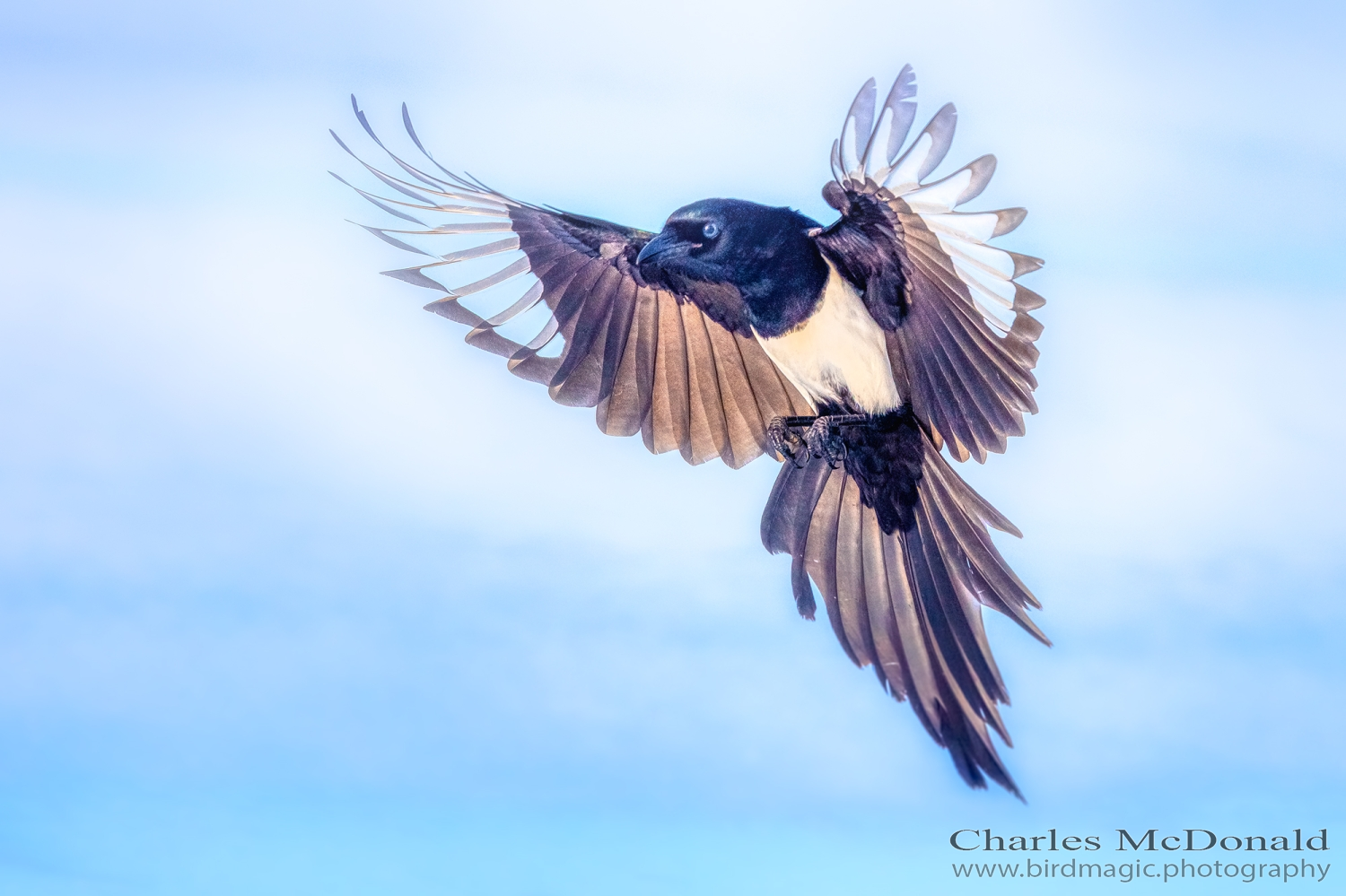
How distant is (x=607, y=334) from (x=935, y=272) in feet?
1.59

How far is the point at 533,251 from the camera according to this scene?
5.39 ft

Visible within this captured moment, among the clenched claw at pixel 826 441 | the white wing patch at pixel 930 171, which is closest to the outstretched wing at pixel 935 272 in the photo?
the white wing patch at pixel 930 171

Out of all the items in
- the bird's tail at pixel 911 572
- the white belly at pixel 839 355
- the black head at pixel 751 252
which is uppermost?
the black head at pixel 751 252

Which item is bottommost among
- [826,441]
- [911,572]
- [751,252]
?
[911,572]

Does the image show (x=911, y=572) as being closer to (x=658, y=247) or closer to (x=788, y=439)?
(x=788, y=439)

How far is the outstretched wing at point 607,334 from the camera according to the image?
1.61 m

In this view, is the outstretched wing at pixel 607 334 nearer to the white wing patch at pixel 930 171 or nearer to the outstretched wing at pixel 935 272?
the outstretched wing at pixel 935 272

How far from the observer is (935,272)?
4.40 ft

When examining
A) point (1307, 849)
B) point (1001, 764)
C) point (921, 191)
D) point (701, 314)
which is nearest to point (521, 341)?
point (701, 314)

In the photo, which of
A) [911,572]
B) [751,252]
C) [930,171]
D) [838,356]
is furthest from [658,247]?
[911,572]

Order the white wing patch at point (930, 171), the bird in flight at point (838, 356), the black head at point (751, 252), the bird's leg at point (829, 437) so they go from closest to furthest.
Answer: the white wing patch at point (930, 171) → the bird in flight at point (838, 356) → the black head at point (751, 252) → the bird's leg at point (829, 437)

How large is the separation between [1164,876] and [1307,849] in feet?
0.63

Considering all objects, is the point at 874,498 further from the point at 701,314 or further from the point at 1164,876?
the point at 1164,876

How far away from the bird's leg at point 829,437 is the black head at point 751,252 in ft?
0.46
